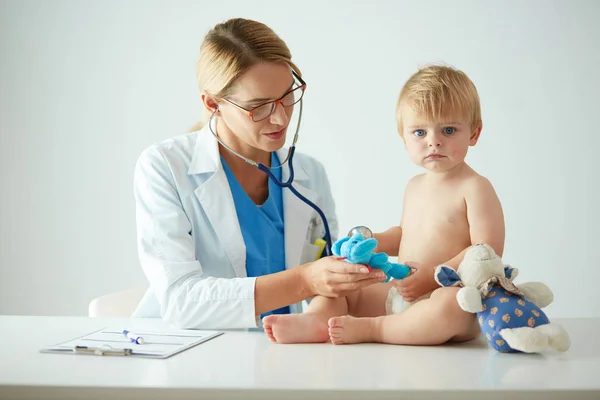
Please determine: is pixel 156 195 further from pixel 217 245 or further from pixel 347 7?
pixel 347 7

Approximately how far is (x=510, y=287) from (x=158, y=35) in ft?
10.4

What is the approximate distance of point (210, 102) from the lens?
1.85m

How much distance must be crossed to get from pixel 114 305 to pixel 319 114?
2124mm

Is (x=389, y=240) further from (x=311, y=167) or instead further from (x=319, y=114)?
(x=319, y=114)

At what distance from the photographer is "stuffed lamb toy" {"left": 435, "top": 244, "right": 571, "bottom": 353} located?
1.21 meters

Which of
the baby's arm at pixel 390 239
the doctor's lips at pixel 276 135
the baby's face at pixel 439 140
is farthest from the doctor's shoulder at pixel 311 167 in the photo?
the baby's face at pixel 439 140

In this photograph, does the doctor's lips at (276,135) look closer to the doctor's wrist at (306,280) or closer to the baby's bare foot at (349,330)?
the doctor's wrist at (306,280)

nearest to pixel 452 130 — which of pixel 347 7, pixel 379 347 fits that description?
pixel 379 347

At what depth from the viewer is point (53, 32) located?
157 inches

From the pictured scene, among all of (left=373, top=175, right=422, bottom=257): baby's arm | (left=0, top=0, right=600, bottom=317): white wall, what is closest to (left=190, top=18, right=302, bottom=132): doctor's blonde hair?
(left=373, top=175, right=422, bottom=257): baby's arm

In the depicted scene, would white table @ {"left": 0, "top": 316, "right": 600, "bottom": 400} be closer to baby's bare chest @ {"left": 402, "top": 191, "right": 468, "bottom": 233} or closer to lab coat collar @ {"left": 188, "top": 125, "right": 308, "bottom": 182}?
baby's bare chest @ {"left": 402, "top": 191, "right": 468, "bottom": 233}

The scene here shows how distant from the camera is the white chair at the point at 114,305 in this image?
207cm

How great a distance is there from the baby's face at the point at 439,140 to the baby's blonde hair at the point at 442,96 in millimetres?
14

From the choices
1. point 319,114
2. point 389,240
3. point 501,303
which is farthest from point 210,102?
point 319,114
